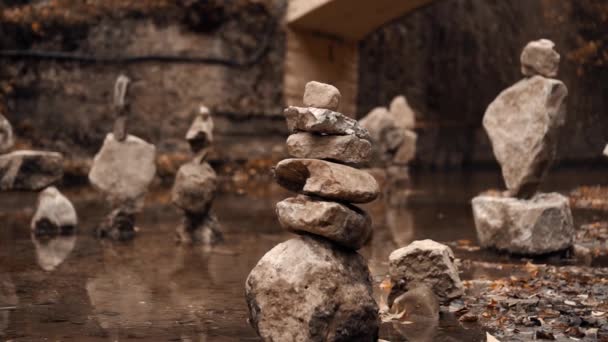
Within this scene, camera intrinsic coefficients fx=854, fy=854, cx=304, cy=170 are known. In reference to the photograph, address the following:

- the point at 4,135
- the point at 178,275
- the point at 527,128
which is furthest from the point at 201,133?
the point at 527,128

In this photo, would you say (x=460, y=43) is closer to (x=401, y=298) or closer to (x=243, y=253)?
(x=243, y=253)

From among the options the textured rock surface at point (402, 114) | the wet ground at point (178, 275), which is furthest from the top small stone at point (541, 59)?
the textured rock surface at point (402, 114)

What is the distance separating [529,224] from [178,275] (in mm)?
2926

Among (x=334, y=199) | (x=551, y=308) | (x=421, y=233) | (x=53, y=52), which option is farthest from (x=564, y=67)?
(x=334, y=199)

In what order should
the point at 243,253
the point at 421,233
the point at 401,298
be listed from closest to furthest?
the point at 401,298
the point at 243,253
the point at 421,233

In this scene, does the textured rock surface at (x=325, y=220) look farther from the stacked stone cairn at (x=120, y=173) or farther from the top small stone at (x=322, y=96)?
the stacked stone cairn at (x=120, y=173)

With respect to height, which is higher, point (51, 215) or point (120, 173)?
point (120, 173)

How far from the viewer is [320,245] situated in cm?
436

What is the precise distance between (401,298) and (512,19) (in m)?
16.7

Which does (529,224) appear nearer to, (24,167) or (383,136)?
(24,167)

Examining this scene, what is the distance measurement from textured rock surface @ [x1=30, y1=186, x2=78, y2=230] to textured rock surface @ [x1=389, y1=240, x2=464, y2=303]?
442 cm

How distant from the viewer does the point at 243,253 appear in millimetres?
7664

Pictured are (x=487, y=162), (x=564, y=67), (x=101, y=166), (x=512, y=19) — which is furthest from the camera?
(x=487, y=162)

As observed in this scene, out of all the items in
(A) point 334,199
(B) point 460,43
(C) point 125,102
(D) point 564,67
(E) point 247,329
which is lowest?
(E) point 247,329
